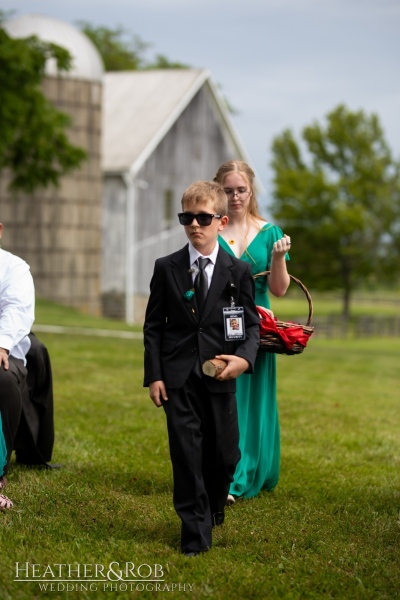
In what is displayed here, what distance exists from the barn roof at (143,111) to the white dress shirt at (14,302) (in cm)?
2621

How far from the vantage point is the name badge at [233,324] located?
5.33 meters

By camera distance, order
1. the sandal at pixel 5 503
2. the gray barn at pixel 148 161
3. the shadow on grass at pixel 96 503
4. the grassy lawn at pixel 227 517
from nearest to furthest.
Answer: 1. the grassy lawn at pixel 227 517
2. the shadow on grass at pixel 96 503
3. the sandal at pixel 5 503
4. the gray barn at pixel 148 161

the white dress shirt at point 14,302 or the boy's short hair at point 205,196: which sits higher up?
the boy's short hair at point 205,196

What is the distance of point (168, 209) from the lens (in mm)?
35625

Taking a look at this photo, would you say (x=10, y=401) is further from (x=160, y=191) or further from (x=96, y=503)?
(x=160, y=191)

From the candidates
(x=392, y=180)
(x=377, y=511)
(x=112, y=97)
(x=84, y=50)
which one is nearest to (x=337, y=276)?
(x=392, y=180)

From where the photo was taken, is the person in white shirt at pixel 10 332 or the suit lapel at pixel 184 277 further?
the person in white shirt at pixel 10 332

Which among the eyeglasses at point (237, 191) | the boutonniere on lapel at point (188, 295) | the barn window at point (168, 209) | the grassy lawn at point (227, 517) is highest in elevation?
the barn window at point (168, 209)

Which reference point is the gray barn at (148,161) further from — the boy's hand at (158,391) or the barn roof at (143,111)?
the boy's hand at (158,391)

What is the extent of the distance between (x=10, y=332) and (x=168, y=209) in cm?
2969

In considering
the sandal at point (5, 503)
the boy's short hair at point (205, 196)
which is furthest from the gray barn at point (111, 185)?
the boy's short hair at point (205, 196)

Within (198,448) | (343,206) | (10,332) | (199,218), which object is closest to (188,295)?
(199,218)

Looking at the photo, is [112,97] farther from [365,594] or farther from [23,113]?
[365,594]

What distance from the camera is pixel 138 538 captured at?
5445 mm
